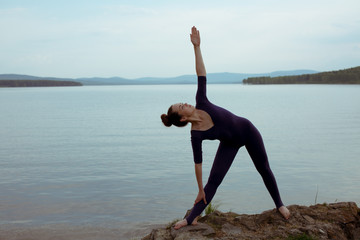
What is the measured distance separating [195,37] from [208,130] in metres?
1.35

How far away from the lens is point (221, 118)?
19.9ft

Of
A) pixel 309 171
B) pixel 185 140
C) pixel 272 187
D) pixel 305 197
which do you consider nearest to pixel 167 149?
pixel 185 140

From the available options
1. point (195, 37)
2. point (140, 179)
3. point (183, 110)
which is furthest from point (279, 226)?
point (140, 179)

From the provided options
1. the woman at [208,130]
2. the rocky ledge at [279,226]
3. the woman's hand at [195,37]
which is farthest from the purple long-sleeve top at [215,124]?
the rocky ledge at [279,226]

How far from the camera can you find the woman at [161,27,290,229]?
599cm

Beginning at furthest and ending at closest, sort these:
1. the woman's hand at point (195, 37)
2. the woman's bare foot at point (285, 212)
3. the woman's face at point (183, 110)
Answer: the woman's bare foot at point (285, 212), the woman's hand at point (195, 37), the woman's face at point (183, 110)

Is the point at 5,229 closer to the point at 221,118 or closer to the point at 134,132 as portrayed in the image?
the point at 221,118

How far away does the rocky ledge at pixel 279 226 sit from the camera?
6023 mm

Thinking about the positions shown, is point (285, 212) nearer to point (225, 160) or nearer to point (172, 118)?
point (225, 160)

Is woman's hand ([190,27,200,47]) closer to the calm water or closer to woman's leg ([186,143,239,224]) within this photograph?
woman's leg ([186,143,239,224])

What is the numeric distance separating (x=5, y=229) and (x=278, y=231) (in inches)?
236

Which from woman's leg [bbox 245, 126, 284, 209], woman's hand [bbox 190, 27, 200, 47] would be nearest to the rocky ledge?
woman's leg [bbox 245, 126, 284, 209]

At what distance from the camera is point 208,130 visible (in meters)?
6.06

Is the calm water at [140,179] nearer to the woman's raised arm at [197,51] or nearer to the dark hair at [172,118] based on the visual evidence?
the dark hair at [172,118]
